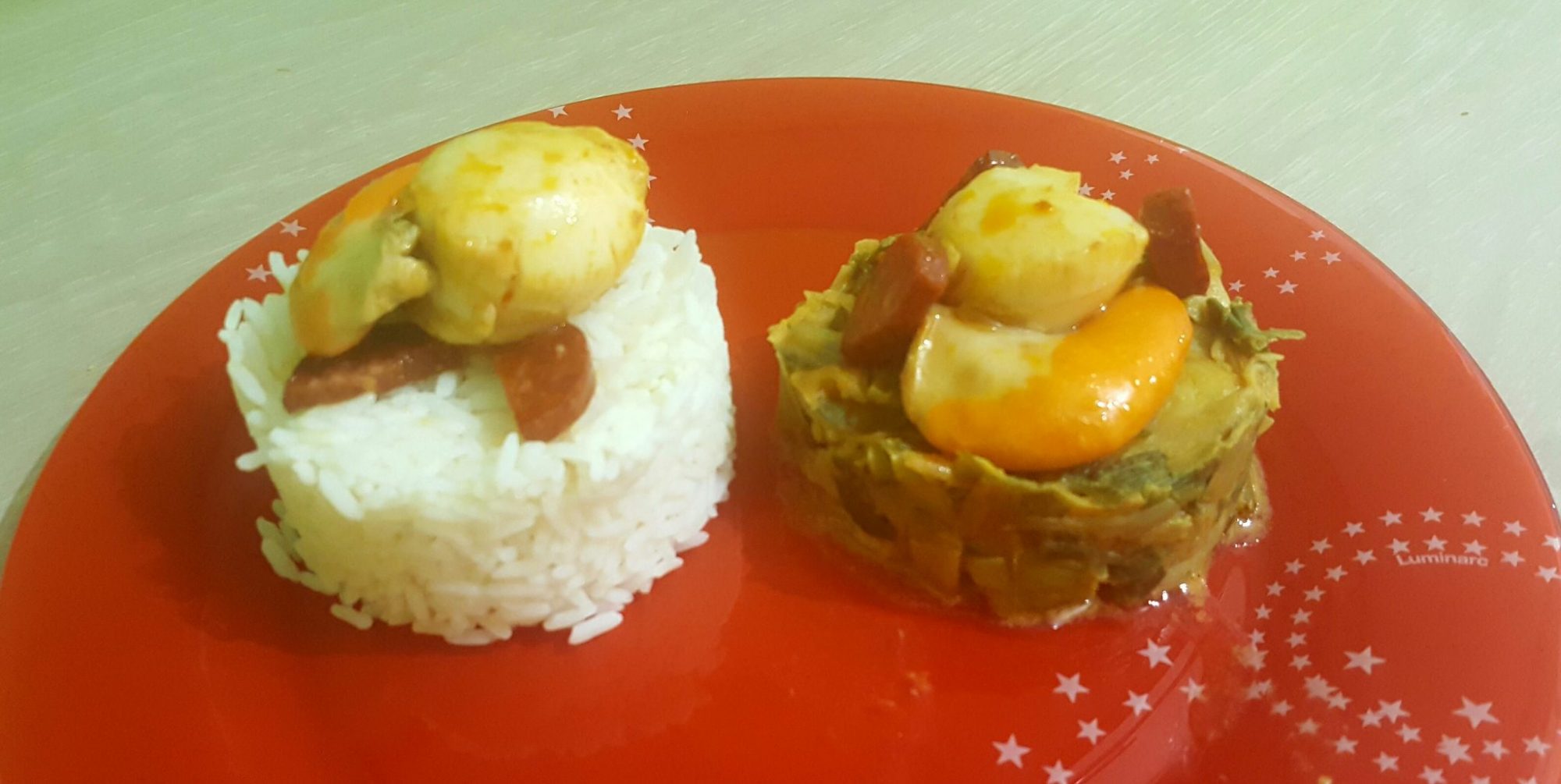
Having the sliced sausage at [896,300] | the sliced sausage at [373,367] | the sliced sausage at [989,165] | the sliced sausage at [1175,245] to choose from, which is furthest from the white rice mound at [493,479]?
the sliced sausage at [1175,245]

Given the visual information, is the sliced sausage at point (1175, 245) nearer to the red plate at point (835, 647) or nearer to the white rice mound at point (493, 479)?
the red plate at point (835, 647)

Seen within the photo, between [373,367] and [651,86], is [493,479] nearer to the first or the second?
[373,367]

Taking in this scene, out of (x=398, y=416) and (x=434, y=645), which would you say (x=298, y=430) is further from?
(x=434, y=645)

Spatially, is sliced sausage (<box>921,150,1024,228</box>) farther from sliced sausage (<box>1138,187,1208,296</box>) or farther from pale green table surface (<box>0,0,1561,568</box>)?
pale green table surface (<box>0,0,1561,568</box>)

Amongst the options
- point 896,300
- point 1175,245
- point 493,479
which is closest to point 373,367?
point 493,479

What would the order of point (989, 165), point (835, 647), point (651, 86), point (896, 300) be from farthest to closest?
point (651, 86) → point (989, 165) → point (835, 647) → point (896, 300)

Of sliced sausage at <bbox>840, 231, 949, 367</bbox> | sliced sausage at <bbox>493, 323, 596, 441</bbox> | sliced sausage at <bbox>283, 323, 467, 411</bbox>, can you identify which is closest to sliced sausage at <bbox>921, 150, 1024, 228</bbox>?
sliced sausage at <bbox>840, 231, 949, 367</bbox>

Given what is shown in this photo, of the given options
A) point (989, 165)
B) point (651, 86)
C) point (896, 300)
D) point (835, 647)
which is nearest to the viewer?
point (896, 300)
